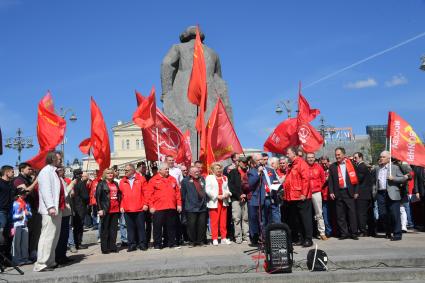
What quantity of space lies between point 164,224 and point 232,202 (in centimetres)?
160

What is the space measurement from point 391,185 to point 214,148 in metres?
4.08

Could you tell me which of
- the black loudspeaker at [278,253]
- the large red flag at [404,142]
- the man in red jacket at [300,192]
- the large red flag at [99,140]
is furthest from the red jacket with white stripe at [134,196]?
the large red flag at [404,142]

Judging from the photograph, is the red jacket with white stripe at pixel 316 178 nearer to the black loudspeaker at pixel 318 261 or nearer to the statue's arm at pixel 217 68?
the black loudspeaker at pixel 318 261

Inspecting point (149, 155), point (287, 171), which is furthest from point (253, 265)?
point (149, 155)

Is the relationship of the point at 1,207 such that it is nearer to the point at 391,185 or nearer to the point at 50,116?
the point at 50,116

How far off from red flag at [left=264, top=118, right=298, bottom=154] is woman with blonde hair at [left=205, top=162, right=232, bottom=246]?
3320 mm

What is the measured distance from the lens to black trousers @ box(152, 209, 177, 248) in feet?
33.7

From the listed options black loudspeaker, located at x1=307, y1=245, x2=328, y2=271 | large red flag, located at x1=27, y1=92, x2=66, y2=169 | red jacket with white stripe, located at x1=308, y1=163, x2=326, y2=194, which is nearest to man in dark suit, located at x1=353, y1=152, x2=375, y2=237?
red jacket with white stripe, located at x1=308, y1=163, x2=326, y2=194

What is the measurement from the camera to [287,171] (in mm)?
10023

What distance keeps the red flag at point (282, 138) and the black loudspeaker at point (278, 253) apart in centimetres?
661

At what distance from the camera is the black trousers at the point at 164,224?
10258mm

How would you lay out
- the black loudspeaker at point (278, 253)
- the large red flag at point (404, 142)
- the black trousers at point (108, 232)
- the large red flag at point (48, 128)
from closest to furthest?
1. the black loudspeaker at point (278, 253)
2. the large red flag at point (404, 142)
3. the black trousers at point (108, 232)
4. the large red flag at point (48, 128)

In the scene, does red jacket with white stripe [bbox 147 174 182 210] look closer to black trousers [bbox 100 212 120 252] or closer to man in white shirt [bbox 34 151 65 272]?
black trousers [bbox 100 212 120 252]

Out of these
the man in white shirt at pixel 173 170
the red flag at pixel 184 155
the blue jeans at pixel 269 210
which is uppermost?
the red flag at pixel 184 155
